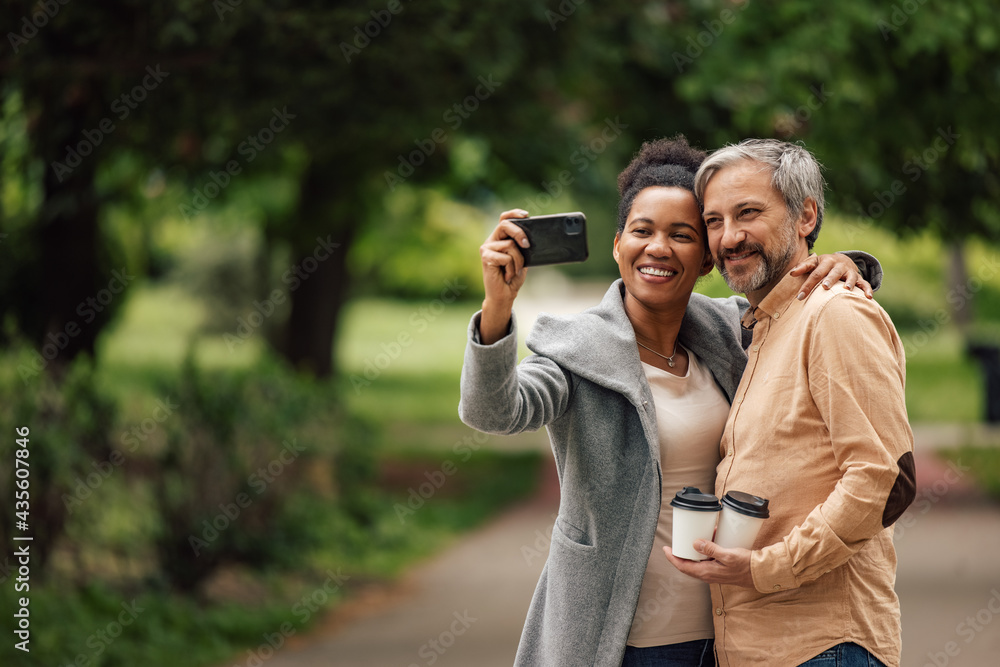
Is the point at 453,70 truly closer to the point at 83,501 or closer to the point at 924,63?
the point at 924,63

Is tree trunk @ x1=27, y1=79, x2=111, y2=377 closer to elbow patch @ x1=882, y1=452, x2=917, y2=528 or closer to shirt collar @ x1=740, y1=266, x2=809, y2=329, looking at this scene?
shirt collar @ x1=740, y1=266, x2=809, y2=329

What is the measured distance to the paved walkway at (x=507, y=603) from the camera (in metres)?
6.23

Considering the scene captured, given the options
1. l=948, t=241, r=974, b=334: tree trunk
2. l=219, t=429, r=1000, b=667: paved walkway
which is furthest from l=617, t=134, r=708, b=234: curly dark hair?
l=948, t=241, r=974, b=334: tree trunk

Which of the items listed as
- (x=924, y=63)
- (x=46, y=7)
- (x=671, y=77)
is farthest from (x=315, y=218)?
(x=924, y=63)

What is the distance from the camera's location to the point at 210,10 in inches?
202
